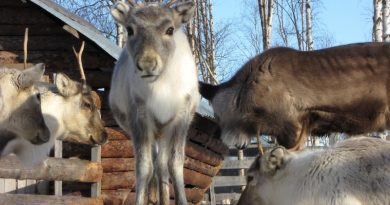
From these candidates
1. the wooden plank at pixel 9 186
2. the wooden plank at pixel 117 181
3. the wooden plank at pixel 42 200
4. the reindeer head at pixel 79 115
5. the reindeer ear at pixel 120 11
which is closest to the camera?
the reindeer ear at pixel 120 11

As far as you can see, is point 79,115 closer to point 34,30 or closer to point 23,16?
point 34,30

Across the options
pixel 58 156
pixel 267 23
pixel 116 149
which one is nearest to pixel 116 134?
pixel 116 149

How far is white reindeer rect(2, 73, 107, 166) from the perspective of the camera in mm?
8461

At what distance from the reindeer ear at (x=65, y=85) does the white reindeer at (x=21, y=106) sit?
1534 millimetres

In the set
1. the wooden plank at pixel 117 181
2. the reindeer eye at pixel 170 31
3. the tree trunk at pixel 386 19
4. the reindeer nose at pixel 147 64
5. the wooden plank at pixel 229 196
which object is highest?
the tree trunk at pixel 386 19

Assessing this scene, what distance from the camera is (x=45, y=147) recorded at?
7.98 metres

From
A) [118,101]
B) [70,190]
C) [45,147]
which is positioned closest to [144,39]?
[118,101]

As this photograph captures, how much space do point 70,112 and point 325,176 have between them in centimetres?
359

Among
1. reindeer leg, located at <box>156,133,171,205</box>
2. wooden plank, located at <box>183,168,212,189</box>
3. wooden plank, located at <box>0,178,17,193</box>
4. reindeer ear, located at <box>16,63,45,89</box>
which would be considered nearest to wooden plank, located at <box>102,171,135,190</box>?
wooden plank, located at <box>183,168,212,189</box>

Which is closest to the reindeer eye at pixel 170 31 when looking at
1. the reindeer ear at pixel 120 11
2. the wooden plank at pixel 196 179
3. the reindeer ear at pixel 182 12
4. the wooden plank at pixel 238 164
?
the reindeer ear at pixel 182 12

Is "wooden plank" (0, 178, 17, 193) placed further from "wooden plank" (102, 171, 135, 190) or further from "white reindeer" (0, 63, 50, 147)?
"white reindeer" (0, 63, 50, 147)

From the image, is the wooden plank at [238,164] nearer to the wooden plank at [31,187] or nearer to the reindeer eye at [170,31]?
the wooden plank at [31,187]

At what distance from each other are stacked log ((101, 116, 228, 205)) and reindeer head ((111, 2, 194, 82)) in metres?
4.65

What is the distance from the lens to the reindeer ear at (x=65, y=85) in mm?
8445
